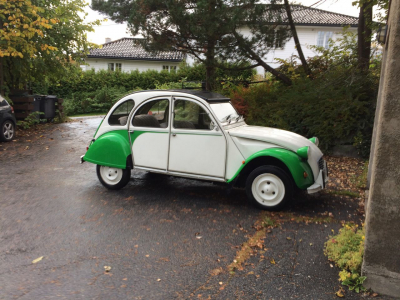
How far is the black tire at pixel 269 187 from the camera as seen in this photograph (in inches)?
209

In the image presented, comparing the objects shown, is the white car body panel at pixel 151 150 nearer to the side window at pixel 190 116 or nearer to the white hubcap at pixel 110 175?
the side window at pixel 190 116

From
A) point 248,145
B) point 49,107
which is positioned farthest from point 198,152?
point 49,107

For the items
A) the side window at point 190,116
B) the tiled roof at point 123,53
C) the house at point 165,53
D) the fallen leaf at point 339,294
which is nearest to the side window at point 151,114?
the side window at point 190,116

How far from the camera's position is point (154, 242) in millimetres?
4559

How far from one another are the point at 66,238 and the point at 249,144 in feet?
9.36

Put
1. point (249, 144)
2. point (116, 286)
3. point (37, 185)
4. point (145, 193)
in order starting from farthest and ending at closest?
point (37, 185) → point (145, 193) → point (249, 144) → point (116, 286)

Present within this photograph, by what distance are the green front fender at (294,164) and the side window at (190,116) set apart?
1.02 m

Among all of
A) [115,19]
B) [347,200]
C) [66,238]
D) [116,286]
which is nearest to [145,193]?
[66,238]

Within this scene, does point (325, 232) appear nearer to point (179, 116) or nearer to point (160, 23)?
point (179, 116)

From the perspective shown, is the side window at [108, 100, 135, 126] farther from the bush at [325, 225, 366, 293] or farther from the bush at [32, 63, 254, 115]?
the bush at [32, 63, 254, 115]

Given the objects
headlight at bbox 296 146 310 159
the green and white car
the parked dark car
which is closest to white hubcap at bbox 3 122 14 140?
the parked dark car

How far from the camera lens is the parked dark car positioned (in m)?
11.5

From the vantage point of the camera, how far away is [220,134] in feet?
18.6

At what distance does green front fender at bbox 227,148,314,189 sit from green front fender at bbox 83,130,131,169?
2269mm
